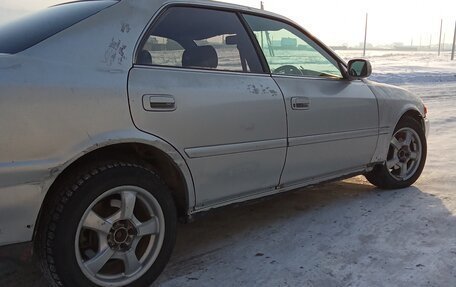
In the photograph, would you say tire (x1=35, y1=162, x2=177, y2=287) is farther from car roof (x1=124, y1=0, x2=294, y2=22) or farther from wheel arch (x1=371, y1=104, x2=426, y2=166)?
wheel arch (x1=371, y1=104, x2=426, y2=166)

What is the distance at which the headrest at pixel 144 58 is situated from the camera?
2796 millimetres

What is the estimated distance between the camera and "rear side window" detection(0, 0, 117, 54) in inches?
101

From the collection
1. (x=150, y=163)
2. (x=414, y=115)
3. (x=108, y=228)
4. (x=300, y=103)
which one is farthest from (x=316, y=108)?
(x=108, y=228)

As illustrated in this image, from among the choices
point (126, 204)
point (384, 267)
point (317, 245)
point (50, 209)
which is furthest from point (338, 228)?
point (50, 209)

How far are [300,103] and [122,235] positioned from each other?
1.63 metres

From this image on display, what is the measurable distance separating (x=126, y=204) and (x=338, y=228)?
1878 mm

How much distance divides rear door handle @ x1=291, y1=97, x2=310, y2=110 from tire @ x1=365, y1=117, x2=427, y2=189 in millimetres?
1434

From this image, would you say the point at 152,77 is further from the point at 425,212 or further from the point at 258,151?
the point at 425,212

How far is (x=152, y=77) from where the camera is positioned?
278 cm

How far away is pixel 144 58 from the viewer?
2.82 meters

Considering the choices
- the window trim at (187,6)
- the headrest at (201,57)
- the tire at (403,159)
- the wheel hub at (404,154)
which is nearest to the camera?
the window trim at (187,6)

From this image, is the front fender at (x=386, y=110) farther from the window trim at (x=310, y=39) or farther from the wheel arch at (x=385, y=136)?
the window trim at (x=310, y=39)

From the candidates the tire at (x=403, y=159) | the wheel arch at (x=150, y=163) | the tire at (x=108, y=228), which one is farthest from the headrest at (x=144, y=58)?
the tire at (x=403, y=159)

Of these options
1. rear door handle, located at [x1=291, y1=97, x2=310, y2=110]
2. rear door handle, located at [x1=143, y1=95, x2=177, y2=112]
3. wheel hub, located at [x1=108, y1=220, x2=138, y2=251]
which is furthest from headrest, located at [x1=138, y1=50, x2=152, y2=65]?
rear door handle, located at [x1=291, y1=97, x2=310, y2=110]
